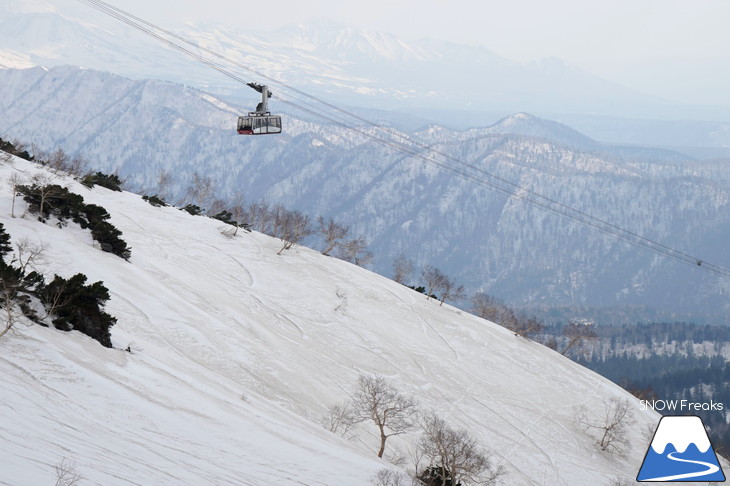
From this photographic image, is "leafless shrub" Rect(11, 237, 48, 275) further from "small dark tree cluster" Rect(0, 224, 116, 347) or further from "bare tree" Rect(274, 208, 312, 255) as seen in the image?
"bare tree" Rect(274, 208, 312, 255)

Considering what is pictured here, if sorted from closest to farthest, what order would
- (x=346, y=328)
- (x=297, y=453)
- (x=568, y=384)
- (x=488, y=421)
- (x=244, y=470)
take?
(x=244, y=470), (x=297, y=453), (x=488, y=421), (x=346, y=328), (x=568, y=384)

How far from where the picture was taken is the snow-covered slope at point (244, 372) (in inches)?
1149

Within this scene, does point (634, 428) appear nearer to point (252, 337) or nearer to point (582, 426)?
point (582, 426)

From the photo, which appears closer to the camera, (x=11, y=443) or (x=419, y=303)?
(x=11, y=443)

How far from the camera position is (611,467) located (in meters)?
65.1

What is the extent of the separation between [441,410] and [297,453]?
27.8 metres

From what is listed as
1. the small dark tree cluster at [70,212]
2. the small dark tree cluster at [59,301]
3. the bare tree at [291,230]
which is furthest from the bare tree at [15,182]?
the bare tree at [291,230]

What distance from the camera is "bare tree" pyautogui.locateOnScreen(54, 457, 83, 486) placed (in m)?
22.8

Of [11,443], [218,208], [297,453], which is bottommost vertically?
[218,208]

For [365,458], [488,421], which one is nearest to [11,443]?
[365,458]

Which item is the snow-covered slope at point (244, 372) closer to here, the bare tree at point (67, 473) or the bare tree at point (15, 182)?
the bare tree at point (67, 473)

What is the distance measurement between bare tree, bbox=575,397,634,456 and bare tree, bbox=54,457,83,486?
2113 inches

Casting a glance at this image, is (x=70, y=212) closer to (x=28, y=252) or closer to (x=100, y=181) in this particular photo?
(x=28, y=252)

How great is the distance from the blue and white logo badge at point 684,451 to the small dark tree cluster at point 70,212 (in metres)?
41.6
